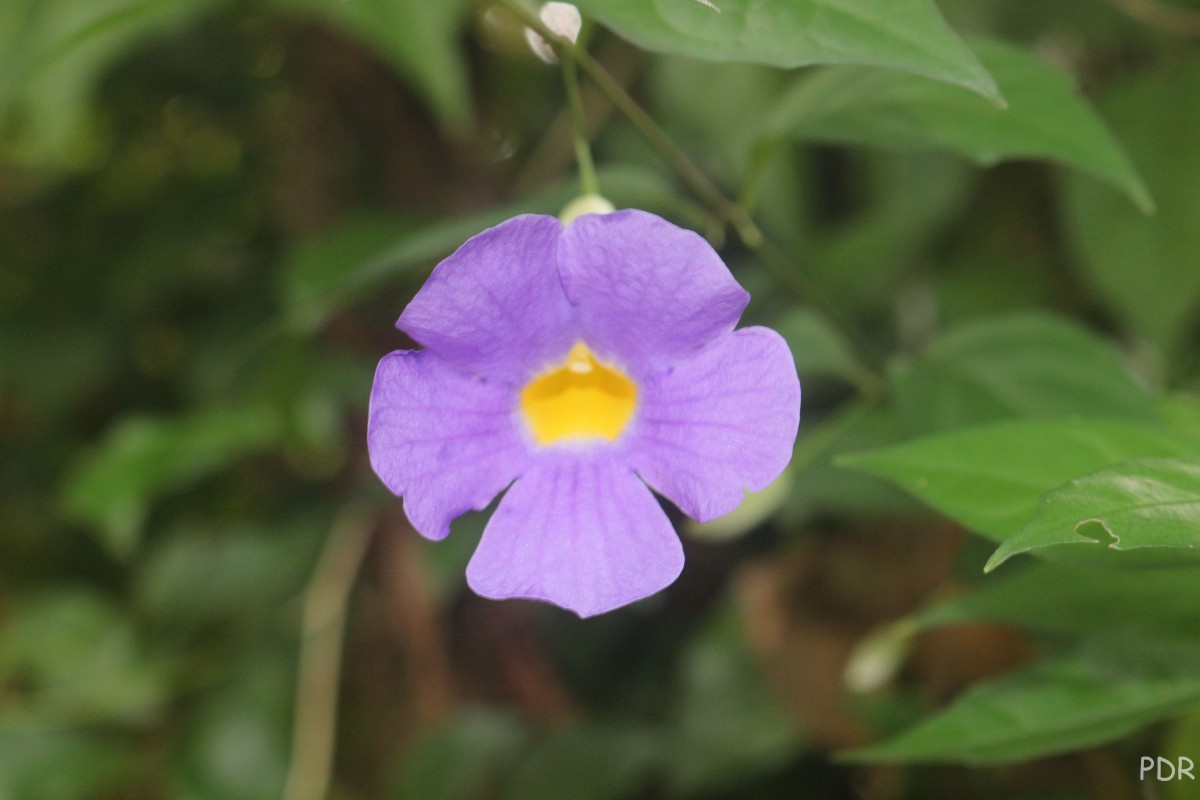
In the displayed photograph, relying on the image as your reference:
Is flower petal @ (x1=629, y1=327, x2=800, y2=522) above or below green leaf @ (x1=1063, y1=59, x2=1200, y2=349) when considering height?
above

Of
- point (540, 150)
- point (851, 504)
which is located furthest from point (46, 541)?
point (851, 504)

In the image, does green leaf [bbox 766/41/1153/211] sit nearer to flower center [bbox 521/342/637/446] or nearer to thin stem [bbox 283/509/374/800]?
flower center [bbox 521/342/637/446]

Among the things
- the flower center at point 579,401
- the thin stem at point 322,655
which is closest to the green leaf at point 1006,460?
the flower center at point 579,401

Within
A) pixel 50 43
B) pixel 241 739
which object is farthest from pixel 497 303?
pixel 241 739

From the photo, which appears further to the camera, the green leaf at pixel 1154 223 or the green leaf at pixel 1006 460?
the green leaf at pixel 1154 223

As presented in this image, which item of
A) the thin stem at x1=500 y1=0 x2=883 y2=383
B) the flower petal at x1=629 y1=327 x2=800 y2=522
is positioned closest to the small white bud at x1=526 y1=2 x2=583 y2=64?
the thin stem at x1=500 y1=0 x2=883 y2=383

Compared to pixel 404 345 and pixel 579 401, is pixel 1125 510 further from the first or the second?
pixel 404 345

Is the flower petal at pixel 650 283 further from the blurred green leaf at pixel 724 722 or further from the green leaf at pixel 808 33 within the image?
the blurred green leaf at pixel 724 722
